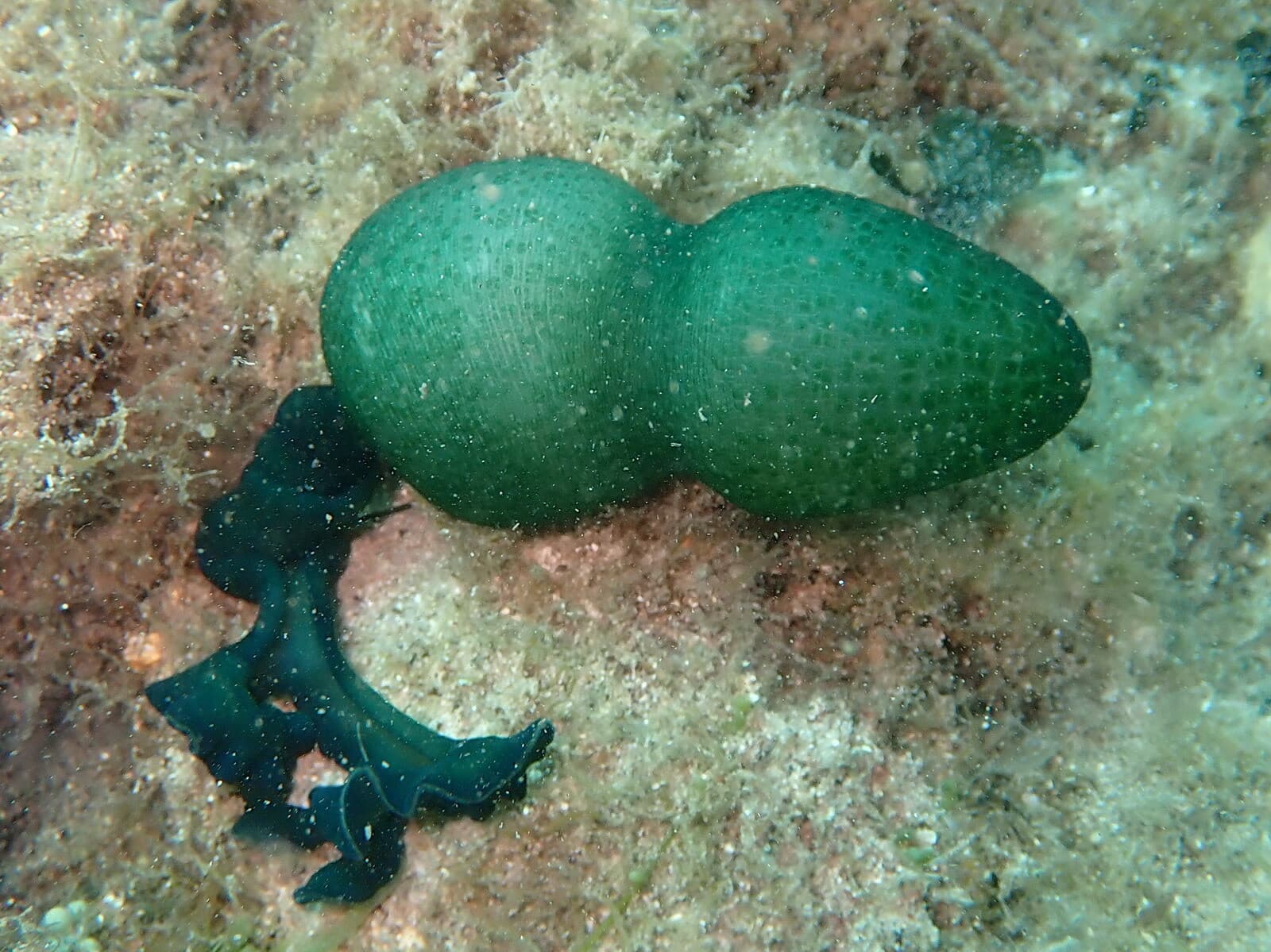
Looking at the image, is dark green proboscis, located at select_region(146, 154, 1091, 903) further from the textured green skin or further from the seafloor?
the seafloor

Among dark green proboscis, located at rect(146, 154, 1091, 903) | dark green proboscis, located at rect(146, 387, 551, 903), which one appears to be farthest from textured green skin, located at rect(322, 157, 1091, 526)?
dark green proboscis, located at rect(146, 387, 551, 903)

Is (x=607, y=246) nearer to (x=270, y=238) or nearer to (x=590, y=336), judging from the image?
(x=590, y=336)

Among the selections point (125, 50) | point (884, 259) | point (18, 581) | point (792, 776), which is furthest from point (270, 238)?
point (792, 776)

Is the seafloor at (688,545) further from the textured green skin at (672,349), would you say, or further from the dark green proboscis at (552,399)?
the textured green skin at (672,349)

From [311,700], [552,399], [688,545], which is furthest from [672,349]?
[311,700]

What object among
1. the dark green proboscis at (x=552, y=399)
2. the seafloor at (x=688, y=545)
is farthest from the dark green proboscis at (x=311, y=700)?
the seafloor at (x=688, y=545)
